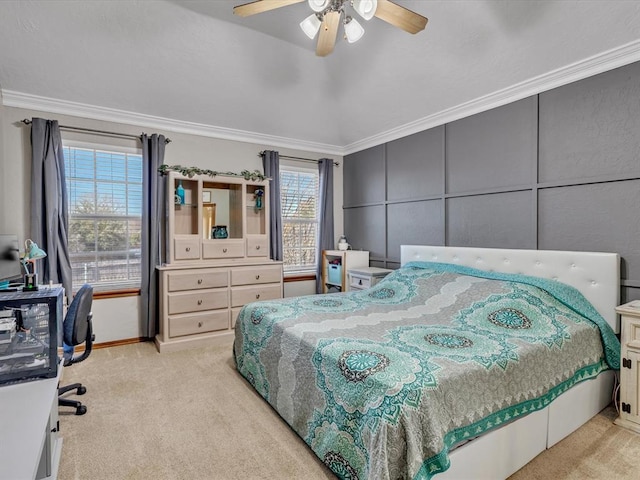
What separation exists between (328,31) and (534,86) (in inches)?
78.2

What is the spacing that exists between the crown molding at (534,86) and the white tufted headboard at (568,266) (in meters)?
1.44

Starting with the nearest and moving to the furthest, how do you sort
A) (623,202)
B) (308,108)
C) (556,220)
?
(623,202) < (556,220) < (308,108)

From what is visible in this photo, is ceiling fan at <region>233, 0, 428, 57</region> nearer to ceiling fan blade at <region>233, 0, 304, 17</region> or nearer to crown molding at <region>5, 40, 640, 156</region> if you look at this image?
ceiling fan blade at <region>233, 0, 304, 17</region>

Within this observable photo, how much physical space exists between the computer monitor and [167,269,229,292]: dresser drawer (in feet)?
4.06

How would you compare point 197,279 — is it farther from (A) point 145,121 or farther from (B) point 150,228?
(A) point 145,121

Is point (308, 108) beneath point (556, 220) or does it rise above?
above

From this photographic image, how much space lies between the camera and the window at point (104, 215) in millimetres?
3699

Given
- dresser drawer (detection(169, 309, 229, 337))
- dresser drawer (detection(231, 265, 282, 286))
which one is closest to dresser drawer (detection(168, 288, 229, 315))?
dresser drawer (detection(169, 309, 229, 337))

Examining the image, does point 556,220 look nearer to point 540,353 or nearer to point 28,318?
point 540,353

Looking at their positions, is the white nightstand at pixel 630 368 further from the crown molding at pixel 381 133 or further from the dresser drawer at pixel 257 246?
the dresser drawer at pixel 257 246

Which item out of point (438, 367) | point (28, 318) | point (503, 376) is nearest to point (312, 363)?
point (438, 367)

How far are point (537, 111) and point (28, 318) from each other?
416 cm

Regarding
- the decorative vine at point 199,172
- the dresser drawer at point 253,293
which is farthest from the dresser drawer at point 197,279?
the decorative vine at point 199,172

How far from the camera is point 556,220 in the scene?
292 centimetres
